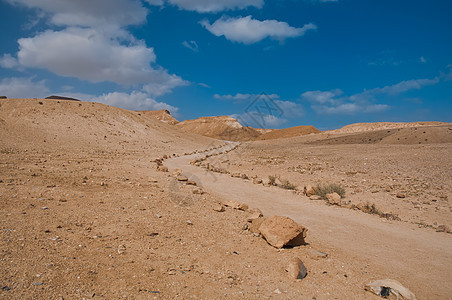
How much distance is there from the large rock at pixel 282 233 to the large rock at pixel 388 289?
1453 mm

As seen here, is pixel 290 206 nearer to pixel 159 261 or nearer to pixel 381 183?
pixel 159 261

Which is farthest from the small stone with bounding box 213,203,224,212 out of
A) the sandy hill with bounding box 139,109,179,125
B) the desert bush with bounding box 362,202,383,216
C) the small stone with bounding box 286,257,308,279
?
the sandy hill with bounding box 139,109,179,125

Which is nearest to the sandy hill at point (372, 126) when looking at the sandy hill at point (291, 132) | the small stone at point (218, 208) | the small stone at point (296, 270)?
→ the sandy hill at point (291, 132)

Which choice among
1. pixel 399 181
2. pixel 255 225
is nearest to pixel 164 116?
pixel 399 181

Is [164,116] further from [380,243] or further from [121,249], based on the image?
[121,249]

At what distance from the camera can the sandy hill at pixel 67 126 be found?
70.0 ft

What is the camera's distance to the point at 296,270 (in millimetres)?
4043

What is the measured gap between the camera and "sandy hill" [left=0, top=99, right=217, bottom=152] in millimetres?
21328

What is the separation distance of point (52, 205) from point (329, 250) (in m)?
5.82

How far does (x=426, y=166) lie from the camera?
16.1 meters

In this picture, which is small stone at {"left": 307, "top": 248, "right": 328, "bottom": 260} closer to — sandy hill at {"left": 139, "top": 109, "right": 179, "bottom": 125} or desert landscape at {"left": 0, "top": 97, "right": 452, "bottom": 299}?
desert landscape at {"left": 0, "top": 97, "right": 452, "bottom": 299}

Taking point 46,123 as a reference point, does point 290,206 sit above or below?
below

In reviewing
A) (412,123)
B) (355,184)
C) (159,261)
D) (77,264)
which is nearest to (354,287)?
(159,261)

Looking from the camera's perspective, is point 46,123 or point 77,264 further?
point 46,123
